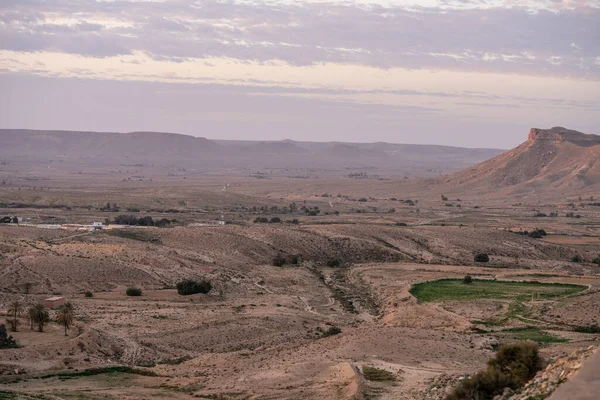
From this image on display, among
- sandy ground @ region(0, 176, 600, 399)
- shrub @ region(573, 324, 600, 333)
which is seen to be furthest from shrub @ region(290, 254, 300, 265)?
shrub @ region(573, 324, 600, 333)

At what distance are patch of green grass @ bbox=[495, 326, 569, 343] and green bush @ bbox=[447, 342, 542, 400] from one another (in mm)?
13449

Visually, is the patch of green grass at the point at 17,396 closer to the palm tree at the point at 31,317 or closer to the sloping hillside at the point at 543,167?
the palm tree at the point at 31,317

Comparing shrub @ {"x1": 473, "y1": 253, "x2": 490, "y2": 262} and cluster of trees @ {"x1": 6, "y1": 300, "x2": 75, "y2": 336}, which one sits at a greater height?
cluster of trees @ {"x1": 6, "y1": 300, "x2": 75, "y2": 336}

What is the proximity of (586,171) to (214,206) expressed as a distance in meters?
77.7

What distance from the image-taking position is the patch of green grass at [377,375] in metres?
30.0

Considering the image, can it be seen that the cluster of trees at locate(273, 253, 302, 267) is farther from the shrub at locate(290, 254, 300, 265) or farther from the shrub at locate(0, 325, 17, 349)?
the shrub at locate(0, 325, 17, 349)

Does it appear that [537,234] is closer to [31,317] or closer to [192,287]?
[192,287]

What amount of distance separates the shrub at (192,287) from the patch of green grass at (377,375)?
861 inches

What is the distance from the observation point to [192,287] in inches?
2056

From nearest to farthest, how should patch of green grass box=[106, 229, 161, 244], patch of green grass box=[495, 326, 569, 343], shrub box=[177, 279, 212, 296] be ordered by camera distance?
patch of green grass box=[495, 326, 569, 343] < shrub box=[177, 279, 212, 296] < patch of green grass box=[106, 229, 161, 244]

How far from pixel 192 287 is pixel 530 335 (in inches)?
812

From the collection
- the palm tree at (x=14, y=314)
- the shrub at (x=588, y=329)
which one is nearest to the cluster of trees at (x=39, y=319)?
the palm tree at (x=14, y=314)

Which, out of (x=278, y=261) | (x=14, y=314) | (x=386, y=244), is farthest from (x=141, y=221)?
(x=14, y=314)

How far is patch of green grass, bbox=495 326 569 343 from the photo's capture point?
3831cm
